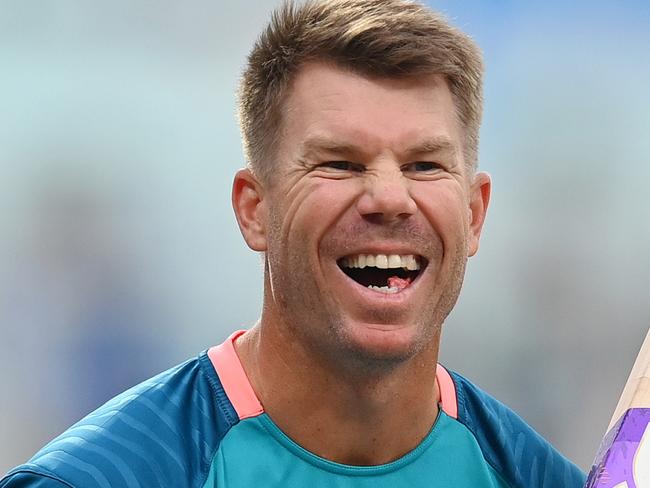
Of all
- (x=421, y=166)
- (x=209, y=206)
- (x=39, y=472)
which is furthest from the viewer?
(x=209, y=206)

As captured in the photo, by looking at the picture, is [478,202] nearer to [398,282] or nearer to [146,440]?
[398,282]

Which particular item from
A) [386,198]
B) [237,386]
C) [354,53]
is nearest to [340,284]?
[386,198]

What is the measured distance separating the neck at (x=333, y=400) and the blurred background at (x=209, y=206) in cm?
162

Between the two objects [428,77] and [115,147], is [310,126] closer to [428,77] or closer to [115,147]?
[428,77]

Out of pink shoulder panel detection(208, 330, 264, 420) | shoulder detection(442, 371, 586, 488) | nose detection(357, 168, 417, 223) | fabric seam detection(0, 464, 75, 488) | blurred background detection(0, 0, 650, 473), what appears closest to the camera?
fabric seam detection(0, 464, 75, 488)

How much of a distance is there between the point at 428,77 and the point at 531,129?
2.06 meters

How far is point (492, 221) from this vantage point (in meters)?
3.85

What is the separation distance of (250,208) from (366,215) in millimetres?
313

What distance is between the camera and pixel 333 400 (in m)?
1.99

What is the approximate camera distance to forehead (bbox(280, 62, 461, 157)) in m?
1.88

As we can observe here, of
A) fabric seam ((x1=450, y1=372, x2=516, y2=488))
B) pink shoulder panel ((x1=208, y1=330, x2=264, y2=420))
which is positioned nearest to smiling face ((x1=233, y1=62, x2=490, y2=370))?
pink shoulder panel ((x1=208, y1=330, x2=264, y2=420))

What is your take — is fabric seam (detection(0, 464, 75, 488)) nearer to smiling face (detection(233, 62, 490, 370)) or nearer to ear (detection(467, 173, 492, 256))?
smiling face (detection(233, 62, 490, 370))

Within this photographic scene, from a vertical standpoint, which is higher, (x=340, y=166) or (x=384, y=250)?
(x=340, y=166)

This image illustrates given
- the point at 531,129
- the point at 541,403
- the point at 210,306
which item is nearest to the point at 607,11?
the point at 531,129
